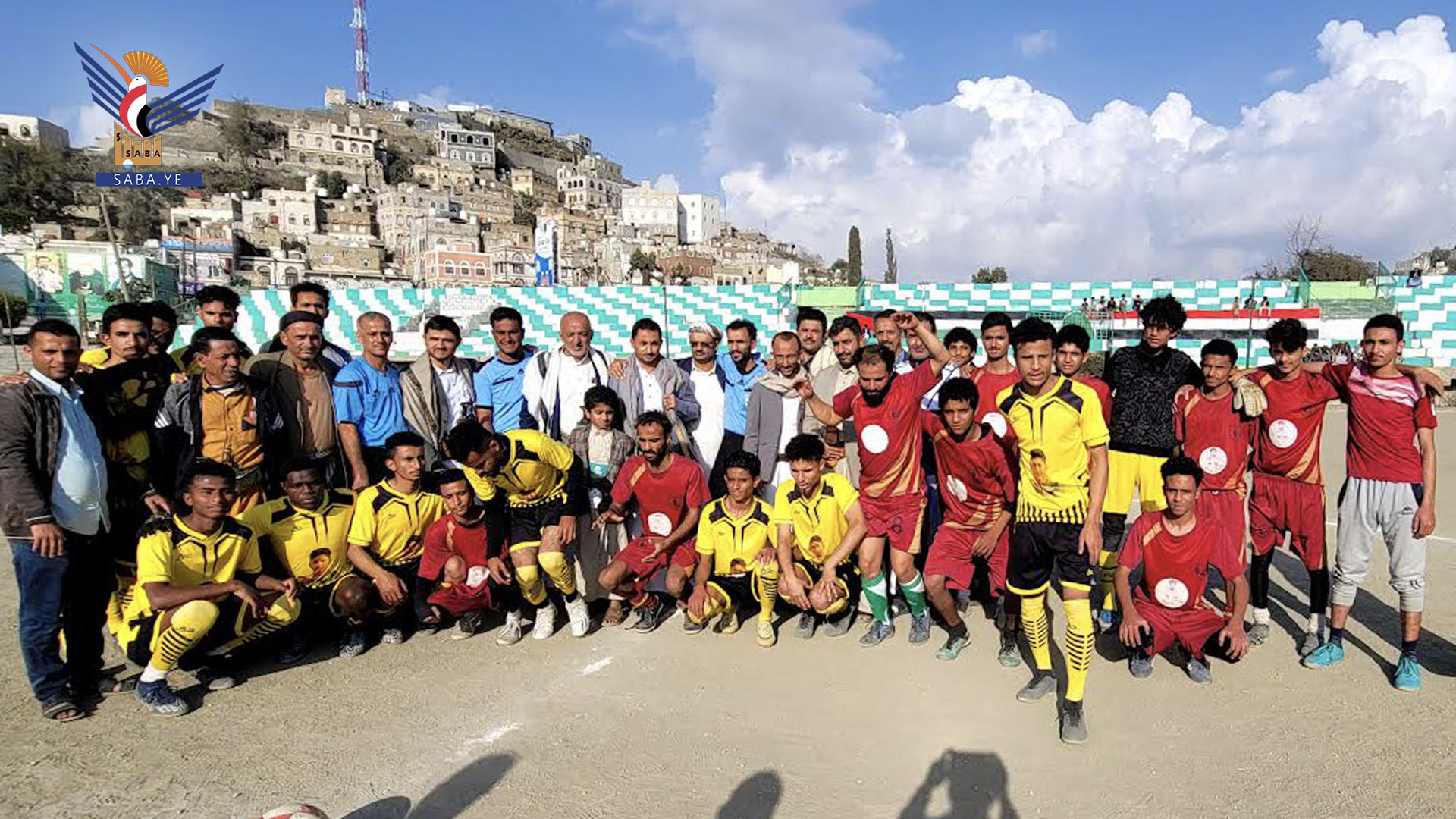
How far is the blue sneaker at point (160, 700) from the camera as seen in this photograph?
144 inches

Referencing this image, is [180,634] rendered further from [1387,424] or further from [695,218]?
[695,218]

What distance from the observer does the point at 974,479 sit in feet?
13.5

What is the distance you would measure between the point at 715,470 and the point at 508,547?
5.00 ft

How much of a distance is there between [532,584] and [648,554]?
0.73 meters

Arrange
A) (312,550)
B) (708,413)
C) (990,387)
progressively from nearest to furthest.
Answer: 1. (312,550)
2. (990,387)
3. (708,413)

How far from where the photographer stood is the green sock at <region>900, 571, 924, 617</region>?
4.40 meters

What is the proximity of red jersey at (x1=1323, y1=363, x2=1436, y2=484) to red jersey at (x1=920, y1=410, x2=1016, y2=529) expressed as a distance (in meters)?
1.77

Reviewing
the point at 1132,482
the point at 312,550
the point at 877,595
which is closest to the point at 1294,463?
the point at 1132,482

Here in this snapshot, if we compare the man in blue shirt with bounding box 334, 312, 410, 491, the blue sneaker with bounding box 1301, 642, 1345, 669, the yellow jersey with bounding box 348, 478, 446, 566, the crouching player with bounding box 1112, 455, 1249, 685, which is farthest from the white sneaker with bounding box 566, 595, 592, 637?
the blue sneaker with bounding box 1301, 642, 1345, 669

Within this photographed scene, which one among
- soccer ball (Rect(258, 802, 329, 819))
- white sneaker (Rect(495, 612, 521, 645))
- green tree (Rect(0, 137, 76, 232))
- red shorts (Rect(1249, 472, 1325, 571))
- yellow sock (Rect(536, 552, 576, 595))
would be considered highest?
green tree (Rect(0, 137, 76, 232))

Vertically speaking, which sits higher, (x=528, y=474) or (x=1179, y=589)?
(x=528, y=474)

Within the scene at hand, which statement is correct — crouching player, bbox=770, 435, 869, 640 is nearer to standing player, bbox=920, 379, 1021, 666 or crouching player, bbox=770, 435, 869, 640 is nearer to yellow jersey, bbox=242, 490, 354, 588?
standing player, bbox=920, 379, 1021, 666

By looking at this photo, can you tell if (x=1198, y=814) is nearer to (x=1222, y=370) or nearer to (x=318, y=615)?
(x=1222, y=370)

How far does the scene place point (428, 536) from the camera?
4.53m
